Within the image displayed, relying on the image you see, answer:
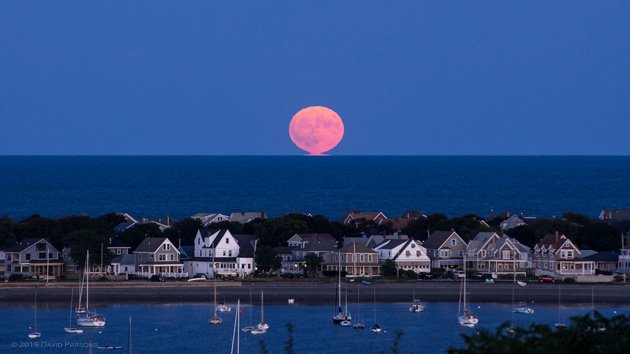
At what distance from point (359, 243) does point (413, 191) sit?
10505 centimetres

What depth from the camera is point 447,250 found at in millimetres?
71438

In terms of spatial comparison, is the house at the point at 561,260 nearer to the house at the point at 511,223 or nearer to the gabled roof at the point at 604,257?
the gabled roof at the point at 604,257

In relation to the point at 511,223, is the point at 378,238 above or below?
below

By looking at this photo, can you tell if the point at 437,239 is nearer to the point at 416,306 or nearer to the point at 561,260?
the point at 561,260

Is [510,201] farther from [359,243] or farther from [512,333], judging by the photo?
[512,333]

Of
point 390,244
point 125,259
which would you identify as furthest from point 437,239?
point 125,259

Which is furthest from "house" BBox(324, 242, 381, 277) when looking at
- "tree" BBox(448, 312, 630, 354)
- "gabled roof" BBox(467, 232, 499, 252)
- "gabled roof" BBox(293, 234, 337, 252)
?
"tree" BBox(448, 312, 630, 354)

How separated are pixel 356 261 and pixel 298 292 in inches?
322

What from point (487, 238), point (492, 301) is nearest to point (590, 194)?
point (487, 238)

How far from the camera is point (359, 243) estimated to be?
71375mm

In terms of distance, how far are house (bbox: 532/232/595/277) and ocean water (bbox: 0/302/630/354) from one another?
11.5 meters

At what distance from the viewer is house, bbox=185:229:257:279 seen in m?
67.9

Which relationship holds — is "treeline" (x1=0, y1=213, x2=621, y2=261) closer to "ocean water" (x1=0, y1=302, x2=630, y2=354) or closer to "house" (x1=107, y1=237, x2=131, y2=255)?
"house" (x1=107, y1=237, x2=131, y2=255)

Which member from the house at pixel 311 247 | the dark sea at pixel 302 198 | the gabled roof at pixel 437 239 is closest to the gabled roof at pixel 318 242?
the house at pixel 311 247
